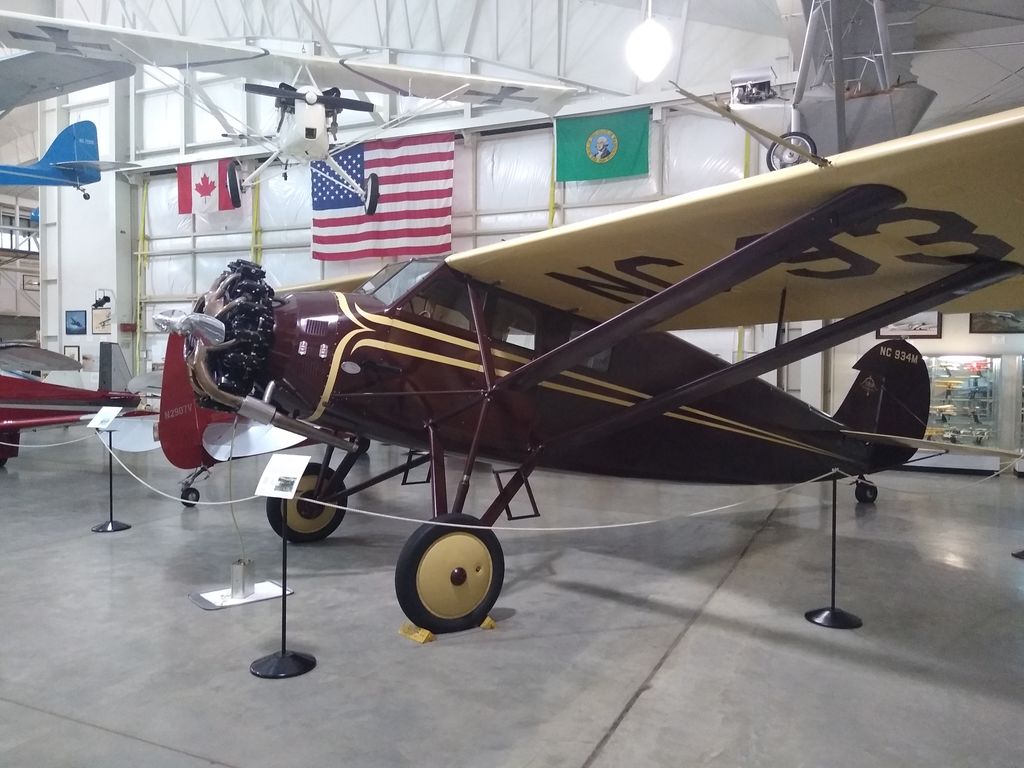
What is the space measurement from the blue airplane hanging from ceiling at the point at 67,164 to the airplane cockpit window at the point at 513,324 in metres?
14.8

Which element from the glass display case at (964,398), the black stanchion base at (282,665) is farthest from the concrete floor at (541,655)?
the glass display case at (964,398)

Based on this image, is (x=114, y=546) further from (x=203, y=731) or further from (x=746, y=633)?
(x=746, y=633)

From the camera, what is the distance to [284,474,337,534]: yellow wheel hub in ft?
18.8

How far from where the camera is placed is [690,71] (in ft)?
40.1

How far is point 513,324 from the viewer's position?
16.1 feet

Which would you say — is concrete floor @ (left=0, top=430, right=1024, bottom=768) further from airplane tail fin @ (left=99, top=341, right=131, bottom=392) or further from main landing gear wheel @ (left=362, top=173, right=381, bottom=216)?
main landing gear wheel @ (left=362, top=173, right=381, bottom=216)

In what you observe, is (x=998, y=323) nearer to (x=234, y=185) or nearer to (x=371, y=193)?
(x=371, y=193)

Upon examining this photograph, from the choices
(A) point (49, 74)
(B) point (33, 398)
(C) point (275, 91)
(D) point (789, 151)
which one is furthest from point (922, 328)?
(A) point (49, 74)

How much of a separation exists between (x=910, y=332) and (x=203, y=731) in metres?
11.2

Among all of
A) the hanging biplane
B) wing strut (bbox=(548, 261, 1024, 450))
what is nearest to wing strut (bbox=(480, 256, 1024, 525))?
wing strut (bbox=(548, 261, 1024, 450))

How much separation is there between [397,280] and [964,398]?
9.96m

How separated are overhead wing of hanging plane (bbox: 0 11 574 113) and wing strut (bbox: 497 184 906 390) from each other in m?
8.80

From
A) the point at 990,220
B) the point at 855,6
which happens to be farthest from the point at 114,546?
the point at 855,6

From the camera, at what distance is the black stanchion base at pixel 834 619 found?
13.1 feet
